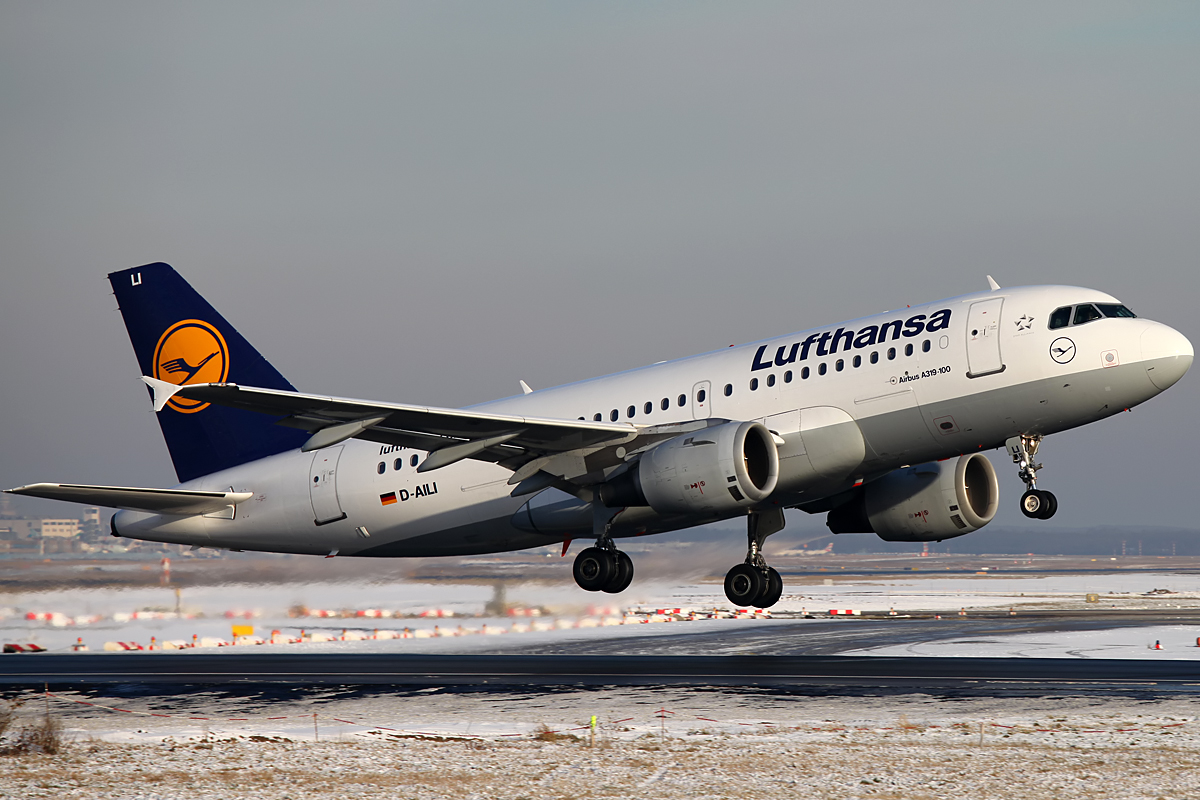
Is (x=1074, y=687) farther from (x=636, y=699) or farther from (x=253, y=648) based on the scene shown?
(x=253, y=648)

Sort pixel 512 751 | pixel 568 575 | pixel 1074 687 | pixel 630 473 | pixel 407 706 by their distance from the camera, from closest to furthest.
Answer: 1. pixel 512 751
2. pixel 407 706
3. pixel 1074 687
4. pixel 630 473
5. pixel 568 575

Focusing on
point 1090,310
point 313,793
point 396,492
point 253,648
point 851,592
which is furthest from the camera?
point 851,592

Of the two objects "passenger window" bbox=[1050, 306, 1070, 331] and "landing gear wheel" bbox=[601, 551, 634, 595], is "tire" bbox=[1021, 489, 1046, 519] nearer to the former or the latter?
"passenger window" bbox=[1050, 306, 1070, 331]

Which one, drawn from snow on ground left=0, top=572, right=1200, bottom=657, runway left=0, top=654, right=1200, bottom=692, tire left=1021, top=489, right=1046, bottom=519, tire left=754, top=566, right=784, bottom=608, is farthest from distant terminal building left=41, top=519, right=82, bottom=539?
tire left=1021, top=489, right=1046, bottom=519

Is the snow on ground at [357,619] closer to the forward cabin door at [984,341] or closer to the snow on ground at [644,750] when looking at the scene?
the forward cabin door at [984,341]

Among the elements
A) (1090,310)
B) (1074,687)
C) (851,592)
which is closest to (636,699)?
(1074,687)

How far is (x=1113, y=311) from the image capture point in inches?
1025

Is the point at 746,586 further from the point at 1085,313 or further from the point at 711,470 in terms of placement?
the point at 1085,313

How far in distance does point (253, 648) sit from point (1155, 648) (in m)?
25.6

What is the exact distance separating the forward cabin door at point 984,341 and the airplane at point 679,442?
4 cm

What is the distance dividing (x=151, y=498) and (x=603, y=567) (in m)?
13.2

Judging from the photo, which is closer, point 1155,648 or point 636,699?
point 636,699

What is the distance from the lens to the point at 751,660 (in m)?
29.6

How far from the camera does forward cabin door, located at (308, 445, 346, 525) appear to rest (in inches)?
1321
